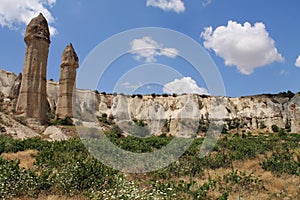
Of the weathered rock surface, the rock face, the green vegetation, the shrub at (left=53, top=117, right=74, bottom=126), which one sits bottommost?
the green vegetation

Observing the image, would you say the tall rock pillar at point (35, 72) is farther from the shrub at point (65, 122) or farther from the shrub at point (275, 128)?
the shrub at point (275, 128)

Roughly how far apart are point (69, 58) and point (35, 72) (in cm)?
770

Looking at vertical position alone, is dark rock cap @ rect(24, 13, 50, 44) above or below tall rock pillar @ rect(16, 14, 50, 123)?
above

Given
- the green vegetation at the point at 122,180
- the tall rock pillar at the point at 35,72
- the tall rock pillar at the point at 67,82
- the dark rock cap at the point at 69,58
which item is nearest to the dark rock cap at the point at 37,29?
the tall rock pillar at the point at 35,72

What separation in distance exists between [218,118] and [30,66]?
3589cm

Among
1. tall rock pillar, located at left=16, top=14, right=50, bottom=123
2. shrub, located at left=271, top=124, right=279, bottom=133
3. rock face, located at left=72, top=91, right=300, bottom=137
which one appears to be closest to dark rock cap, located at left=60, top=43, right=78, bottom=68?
tall rock pillar, located at left=16, top=14, right=50, bottom=123

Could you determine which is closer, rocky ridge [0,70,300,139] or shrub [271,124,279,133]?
shrub [271,124,279,133]

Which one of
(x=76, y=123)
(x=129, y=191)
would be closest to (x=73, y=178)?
(x=129, y=191)

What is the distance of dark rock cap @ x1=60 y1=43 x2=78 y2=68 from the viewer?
111ft

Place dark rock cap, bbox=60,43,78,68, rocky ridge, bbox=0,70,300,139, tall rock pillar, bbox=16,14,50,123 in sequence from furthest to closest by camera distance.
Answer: rocky ridge, bbox=0,70,300,139, dark rock cap, bbox=60,43,78,68, tall rock pillar, bbox=16,14,50,123

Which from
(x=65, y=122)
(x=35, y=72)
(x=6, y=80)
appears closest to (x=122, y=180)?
(x=35, y=72)

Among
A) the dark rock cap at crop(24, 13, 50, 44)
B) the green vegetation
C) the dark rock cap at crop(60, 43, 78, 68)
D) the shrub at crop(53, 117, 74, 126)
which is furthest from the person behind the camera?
the dark rock cap at crop(60, 43, 78, 68)

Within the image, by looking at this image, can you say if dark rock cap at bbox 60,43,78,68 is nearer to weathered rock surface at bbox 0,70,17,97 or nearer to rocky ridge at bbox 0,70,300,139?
rocky ridge at bbox 0,70,300,139

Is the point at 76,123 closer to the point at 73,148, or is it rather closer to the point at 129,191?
the point at 73,148
